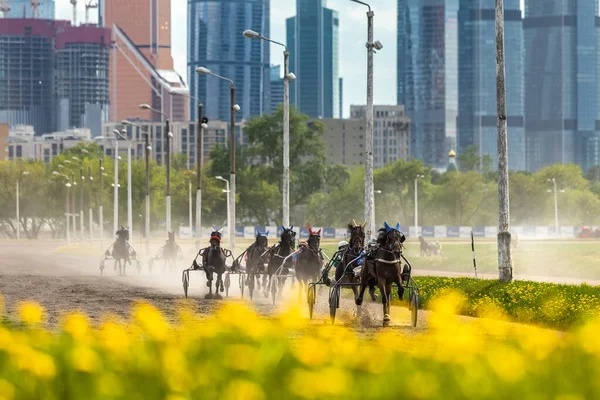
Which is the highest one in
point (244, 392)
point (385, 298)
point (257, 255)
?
point (244, 392)

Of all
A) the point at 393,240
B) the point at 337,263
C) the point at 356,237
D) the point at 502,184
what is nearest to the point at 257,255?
the point at 337,263

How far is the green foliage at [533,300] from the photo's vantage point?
73.8 ft

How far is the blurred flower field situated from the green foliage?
482 inches

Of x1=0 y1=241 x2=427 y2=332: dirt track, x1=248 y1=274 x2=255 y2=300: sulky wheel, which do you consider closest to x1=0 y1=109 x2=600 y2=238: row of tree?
x1=0 y1=241 x2=427 y2=332: dirt track

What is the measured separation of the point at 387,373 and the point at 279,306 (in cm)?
2247

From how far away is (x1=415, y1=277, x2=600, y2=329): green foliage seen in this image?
73.8 feet

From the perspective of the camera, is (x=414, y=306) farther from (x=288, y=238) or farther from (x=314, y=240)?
(x=288, y=238)

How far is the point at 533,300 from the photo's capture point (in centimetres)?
2434

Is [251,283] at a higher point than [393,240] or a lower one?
lower

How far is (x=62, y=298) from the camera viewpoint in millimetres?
32906

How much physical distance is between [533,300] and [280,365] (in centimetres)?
1705

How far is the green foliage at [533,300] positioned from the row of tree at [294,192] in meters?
124

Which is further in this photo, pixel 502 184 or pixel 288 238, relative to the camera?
pixel 288 238

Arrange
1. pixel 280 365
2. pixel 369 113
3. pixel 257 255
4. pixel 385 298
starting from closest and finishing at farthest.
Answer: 1. pixel 280 365
2. pixel 385 298
3. pixel 257 255
4. pixel 369 113
